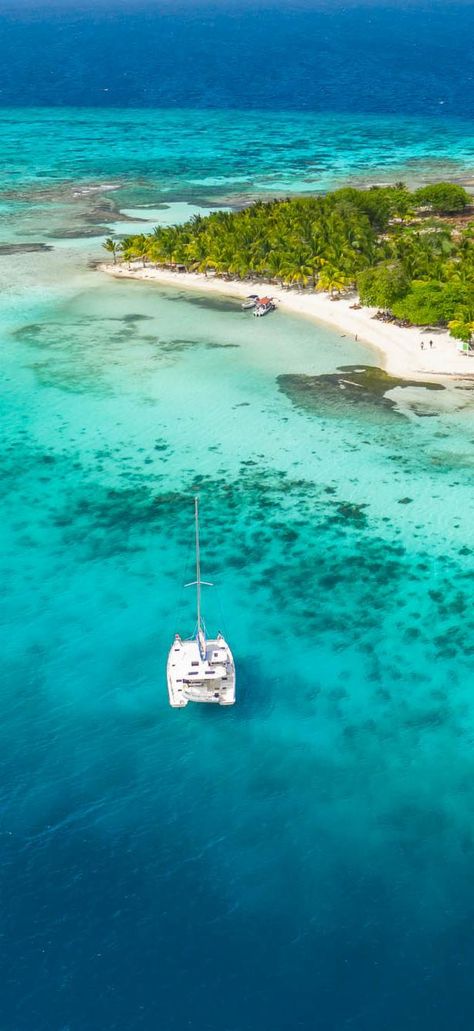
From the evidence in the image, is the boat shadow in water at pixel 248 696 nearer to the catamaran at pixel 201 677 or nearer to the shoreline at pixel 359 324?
the catamaran at pixel 201 677

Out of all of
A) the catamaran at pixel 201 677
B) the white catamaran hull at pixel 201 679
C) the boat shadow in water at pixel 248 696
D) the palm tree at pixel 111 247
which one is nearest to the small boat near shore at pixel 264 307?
the palm tree at pixel 111 247

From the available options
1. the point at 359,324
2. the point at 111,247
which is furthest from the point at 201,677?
the point at 111,247

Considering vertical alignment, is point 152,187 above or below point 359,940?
above

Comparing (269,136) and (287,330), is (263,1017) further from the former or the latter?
(269,136)

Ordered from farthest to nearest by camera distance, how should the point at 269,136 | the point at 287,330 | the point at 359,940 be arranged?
the point at 269,136 < the point at 287,330 < the point at 359,940

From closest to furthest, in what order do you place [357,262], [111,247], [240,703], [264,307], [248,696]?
1. [240,703]
2. [248,696]
3. [264,307]
4. [357,262]
5. [111,247]

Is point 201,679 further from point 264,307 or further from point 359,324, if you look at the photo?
point 264,307

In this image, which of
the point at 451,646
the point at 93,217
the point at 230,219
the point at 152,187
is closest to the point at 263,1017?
the point at 451,646
